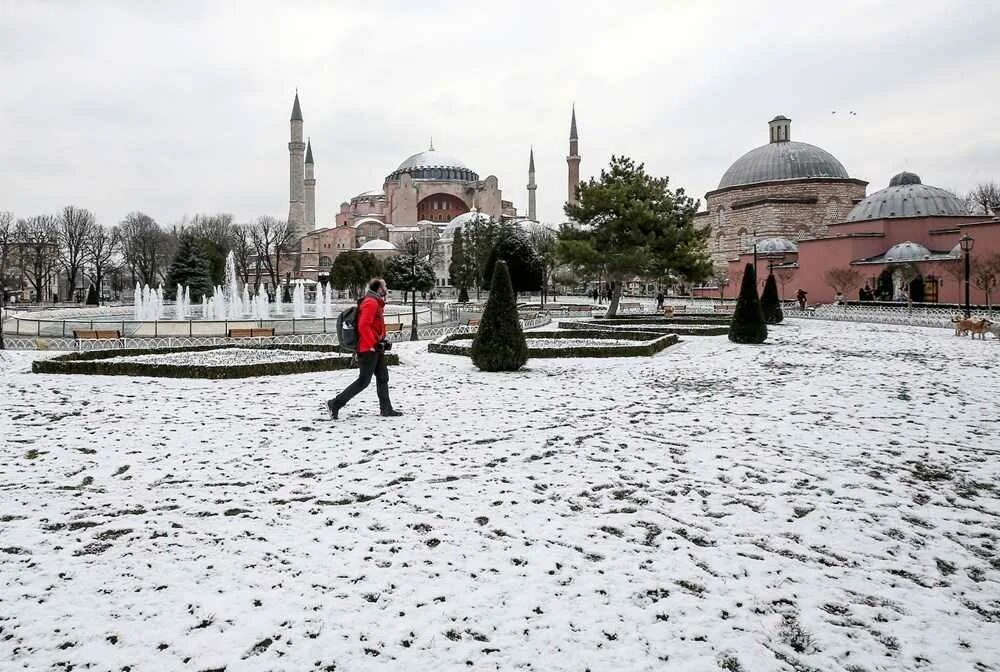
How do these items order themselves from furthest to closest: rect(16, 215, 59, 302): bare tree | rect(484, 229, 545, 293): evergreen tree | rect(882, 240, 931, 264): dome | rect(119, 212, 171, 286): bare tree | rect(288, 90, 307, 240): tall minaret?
rect(288, 90, 307, 240): tall minaret < rect(119, 212, 171, 286): bare tree < rect(16, 215, 59, 302): bare tree < rect(484, 229, 545, 293): evergreen tree < rect(882, 240, 931, 264): dome

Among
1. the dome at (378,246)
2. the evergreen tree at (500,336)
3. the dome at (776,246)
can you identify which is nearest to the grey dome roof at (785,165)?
the dome at (776,246)

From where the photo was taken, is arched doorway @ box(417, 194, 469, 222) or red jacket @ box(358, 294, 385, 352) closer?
red jacket @ box(358, 294, 385, 352)

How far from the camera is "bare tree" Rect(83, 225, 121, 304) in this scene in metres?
53.7

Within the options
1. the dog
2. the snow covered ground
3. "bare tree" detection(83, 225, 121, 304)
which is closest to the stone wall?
the dog

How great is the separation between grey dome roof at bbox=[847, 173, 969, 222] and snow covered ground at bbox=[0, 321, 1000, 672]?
3516cm

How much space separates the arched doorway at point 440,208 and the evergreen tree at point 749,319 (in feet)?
251

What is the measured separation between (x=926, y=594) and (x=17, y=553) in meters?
4.76

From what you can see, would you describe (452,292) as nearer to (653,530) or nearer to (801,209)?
(801,209)

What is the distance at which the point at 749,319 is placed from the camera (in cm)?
1684

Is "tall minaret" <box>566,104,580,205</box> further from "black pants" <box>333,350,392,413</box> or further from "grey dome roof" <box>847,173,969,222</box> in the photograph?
"black pants" <box>333,350,392,413</box>

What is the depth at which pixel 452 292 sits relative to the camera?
6456 cm

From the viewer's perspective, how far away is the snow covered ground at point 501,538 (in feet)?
9.38

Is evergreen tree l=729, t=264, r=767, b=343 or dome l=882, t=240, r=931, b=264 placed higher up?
dome l=882, t=240, r=931, b=264

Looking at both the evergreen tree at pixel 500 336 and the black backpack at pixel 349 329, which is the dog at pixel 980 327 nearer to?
the evergreen tree at pixel 500 336
